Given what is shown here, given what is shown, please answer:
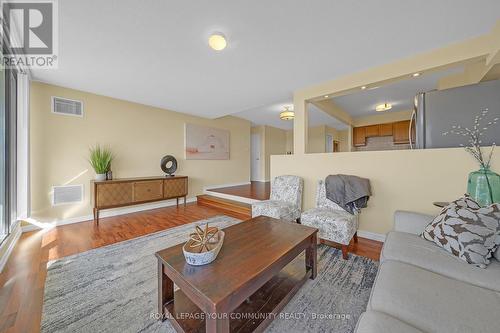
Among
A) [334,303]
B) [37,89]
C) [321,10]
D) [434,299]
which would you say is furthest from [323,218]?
[37,89]

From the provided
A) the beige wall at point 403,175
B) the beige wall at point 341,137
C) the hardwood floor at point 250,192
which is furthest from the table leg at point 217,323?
the beige wall at point 341,137

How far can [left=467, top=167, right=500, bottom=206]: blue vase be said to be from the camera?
62.8 inches

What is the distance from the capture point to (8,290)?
155cm

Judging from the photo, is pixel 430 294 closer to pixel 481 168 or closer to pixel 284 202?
pixel 481 168

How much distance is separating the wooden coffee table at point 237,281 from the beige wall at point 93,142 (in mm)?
3196

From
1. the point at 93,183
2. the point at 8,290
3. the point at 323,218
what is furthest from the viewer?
the point at 93,183

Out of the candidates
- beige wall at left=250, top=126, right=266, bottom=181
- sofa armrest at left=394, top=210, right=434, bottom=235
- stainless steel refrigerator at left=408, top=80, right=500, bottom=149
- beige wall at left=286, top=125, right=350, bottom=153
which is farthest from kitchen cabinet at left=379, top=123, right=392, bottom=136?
sofa armrest at left=394, top=210, right=434, bottom=235

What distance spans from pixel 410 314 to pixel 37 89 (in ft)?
16.1

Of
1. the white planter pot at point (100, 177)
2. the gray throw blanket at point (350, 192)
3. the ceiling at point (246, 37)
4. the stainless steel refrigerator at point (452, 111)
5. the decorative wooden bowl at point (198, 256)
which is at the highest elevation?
the ceiling at point (246, 37)

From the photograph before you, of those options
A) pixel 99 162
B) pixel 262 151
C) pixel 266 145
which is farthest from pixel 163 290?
pixel 266 145

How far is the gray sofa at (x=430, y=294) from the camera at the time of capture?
0.74 m

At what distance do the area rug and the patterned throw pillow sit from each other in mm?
669

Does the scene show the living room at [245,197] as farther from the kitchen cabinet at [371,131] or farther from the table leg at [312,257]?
the kitchen cabinet at [371,131]

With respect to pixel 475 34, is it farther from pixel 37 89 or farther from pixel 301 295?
pixel 37 89
